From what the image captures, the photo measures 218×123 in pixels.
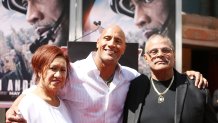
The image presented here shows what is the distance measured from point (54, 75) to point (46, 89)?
0.09m

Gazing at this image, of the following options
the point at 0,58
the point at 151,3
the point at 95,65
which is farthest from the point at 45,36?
the point at 95,65

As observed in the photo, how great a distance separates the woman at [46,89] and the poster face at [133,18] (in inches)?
79.1

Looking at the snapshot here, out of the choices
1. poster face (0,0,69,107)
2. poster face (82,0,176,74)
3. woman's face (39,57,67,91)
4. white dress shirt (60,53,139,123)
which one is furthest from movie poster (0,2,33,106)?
woman's face (39,57,67,91)

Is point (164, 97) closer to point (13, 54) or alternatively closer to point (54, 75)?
point (54, 75)

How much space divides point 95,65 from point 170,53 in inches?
17.6

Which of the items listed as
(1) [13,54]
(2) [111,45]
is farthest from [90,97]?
(1) [13,54]

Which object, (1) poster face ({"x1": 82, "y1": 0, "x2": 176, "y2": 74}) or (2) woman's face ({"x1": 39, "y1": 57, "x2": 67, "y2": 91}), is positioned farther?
(1) poster face ({"x1": 82, "y1": 0, "x2": 176, "y2": 74})

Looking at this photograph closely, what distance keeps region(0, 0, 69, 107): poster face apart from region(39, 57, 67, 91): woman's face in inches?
67.4

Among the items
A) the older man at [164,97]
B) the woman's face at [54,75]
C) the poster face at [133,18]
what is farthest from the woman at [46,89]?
the poster face at [133,18]

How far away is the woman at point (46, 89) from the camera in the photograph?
6.66ft

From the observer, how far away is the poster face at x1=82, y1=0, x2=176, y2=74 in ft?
13.9

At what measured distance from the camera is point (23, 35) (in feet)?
12.7

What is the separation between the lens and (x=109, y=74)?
248cm

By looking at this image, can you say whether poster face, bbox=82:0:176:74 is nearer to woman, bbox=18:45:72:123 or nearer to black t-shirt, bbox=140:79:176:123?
black t-shirt, bbox=140:79:176:123
